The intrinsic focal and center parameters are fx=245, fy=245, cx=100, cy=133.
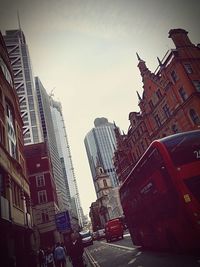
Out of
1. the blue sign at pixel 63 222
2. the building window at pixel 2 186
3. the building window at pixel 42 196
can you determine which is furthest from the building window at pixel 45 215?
the building window at pixel 2 186

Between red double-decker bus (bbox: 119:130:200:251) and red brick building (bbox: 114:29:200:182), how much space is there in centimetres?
1663

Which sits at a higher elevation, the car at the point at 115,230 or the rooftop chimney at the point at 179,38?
the rooftop chimney at the point at 179,38

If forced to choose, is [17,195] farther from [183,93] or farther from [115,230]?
[183,93]

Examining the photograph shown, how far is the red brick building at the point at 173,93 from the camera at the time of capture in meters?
28.5

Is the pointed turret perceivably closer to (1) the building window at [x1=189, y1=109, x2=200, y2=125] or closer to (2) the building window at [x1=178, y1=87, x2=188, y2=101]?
(2) the building window at [x1=178, y1=87, x2=188, y2=101]

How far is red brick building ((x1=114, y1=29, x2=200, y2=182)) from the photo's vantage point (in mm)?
28453

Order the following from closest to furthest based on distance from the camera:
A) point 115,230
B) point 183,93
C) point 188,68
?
point 183,93 → point 188,68 → point 115,230

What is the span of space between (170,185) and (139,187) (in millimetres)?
3591

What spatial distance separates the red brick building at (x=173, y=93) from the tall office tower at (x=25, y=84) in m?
76.2

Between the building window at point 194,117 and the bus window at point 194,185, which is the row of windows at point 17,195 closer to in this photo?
the bus window at point 194,185

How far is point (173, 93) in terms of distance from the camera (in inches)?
1219

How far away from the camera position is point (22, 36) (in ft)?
509

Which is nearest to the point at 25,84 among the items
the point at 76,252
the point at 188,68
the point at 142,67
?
the point at 142,67

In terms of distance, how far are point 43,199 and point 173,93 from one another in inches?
1208
